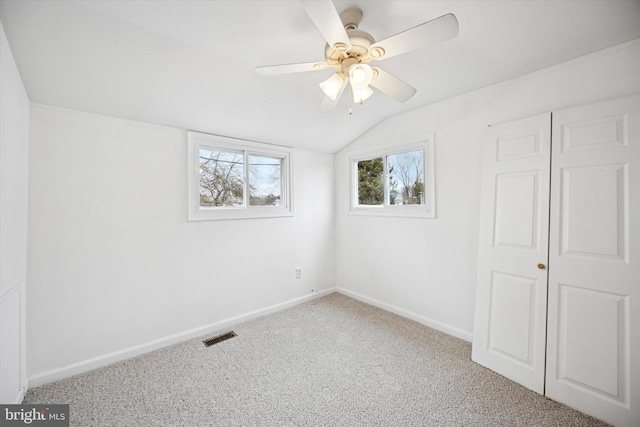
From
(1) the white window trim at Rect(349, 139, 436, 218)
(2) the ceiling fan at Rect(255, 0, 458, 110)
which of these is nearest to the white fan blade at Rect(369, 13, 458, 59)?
(2) the ceiling fan at Rect(255, 0, 458, 110)

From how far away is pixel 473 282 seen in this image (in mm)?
2340

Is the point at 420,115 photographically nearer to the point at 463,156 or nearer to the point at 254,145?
the point at 463,156

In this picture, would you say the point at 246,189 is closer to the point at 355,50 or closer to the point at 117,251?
the point at 117,251

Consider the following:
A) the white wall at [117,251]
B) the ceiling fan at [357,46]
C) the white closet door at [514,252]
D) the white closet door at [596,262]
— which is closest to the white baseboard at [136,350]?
the white wall at [117,251]

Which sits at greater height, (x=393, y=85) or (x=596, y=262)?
(x=393, y=85)

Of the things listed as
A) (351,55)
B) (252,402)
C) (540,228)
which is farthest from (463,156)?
(252,402)

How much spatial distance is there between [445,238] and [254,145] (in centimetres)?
226

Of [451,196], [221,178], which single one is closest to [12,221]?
[221,178]

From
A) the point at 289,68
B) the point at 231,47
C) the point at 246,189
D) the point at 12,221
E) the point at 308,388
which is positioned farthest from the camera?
the point at 246,189

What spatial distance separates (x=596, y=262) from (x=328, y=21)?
6.80ft

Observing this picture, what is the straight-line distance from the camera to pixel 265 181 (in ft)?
10.4

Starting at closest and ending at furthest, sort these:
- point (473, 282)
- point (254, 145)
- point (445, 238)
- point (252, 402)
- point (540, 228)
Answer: point (252, 402) → point (540, 228) → point (473, 282) → point (445, 238) → point (254, 145)

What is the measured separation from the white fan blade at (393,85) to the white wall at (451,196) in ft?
3.84

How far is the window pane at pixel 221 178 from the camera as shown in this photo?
2.69 metres
